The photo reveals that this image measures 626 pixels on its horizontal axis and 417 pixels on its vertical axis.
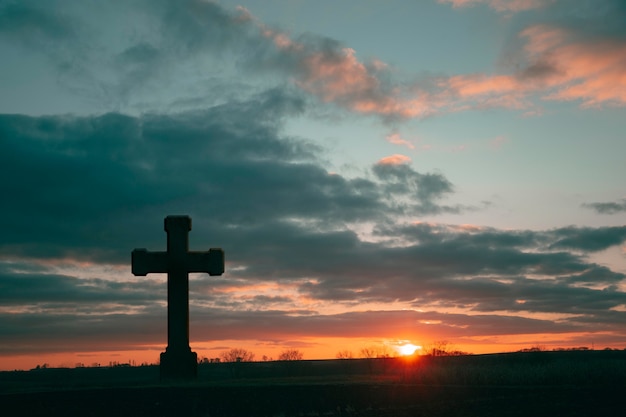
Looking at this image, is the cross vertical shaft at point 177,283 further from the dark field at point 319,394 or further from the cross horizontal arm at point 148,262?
the dark field at point 319,394

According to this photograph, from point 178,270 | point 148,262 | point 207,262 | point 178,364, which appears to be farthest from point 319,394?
point 148,262

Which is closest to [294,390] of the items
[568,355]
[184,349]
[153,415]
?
[153,415]

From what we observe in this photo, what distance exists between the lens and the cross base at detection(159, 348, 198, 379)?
20.2 metres

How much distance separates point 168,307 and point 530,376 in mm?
12860

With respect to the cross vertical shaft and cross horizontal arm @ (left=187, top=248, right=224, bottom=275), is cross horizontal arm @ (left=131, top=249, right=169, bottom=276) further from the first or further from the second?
cross horizontal arm @ (left=187, top=248, right=224, bottom=275)

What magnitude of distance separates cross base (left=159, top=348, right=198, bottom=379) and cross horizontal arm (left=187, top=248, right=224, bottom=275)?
8.14 feet

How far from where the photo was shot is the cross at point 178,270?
20.3m

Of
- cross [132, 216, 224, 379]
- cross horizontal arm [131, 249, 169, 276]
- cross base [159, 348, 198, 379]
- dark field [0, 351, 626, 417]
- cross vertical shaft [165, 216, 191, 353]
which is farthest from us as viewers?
cross horizontal arm [131, 249, 169, 276]

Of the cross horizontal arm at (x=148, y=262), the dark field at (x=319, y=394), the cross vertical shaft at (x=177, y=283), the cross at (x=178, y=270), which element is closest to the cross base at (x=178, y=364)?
the cross at (x=178, y=270)

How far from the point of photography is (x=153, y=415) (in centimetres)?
1465

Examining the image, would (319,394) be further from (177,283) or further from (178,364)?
(177,283)

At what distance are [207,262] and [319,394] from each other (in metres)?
6.31

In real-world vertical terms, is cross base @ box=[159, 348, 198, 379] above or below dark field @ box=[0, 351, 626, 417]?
above

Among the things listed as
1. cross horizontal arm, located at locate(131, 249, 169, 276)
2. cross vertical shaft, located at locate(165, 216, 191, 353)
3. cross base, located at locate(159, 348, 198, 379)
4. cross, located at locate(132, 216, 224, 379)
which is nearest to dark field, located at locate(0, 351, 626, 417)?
cross base, located at locate(159, 348, 198, 379)
